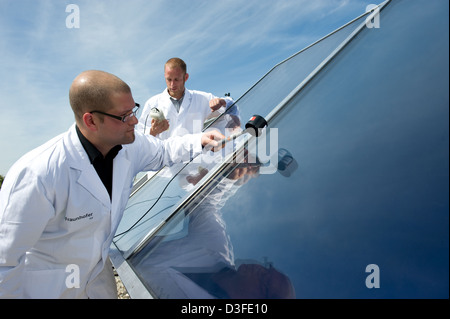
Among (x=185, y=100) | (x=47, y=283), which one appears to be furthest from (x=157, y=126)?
(x=47, y=283)

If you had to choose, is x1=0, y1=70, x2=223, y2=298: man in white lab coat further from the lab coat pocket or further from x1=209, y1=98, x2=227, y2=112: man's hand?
x1=209, y1=98, x2=227, y2=112: man's hand

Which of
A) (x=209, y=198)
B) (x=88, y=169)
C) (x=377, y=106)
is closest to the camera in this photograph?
(x=377, y=106)

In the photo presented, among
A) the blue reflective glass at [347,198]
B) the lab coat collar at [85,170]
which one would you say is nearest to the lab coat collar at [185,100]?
the lab coat collar at [85,170]

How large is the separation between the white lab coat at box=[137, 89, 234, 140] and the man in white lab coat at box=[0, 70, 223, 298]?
1.51 m

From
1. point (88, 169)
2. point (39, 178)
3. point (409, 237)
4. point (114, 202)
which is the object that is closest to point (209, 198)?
point (114, 202)

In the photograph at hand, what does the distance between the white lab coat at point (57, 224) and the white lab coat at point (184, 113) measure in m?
1.54

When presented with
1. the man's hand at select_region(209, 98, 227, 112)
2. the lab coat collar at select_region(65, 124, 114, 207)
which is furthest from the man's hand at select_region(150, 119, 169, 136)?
the lab coat collar at select_region(65, 124, 114, 207)

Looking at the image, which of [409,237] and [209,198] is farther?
[209,198]

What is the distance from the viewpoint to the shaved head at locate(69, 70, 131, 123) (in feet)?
5.07

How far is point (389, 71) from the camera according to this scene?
1.03 metres

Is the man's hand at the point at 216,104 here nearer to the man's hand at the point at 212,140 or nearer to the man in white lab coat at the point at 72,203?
the man's hand at the point at 212,140

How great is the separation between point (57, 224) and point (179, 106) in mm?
2109

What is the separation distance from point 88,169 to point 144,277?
2.47 feet
